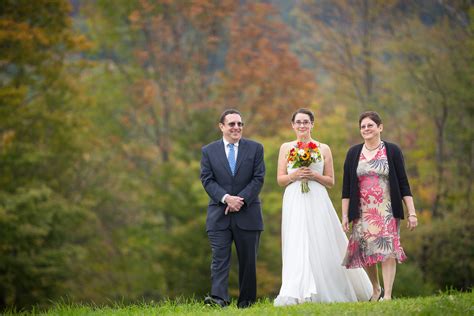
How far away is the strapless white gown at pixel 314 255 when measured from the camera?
9.71 m

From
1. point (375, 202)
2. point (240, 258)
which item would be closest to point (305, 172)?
point (375, 202)

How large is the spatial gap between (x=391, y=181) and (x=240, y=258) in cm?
207

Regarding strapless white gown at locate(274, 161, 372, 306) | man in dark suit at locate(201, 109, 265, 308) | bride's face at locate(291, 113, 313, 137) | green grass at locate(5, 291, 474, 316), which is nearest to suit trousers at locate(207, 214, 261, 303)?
man in dark suit at locate(201, 109, 265, 308)

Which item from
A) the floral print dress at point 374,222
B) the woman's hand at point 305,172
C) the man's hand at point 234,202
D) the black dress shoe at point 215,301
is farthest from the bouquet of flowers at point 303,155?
the black dress shoe at point 215,301

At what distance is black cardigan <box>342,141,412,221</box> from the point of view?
966 centimetres

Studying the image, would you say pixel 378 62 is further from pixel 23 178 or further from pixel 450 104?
pixel 23 178

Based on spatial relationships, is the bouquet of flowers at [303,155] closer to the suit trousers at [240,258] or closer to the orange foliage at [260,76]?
the suit trousers at [240,258]

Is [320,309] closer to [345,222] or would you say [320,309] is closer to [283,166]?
[345,222]

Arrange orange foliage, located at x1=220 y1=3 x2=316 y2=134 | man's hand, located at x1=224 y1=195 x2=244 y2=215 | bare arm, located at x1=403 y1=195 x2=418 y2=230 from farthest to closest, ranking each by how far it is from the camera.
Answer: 1. orange foliage, located at x1=220 y1=3 x2=316 y2=134
2. bare arm, located at x1=403 y1=195 x2=418 y2=230
3. man's hand, located at x1=224 y1=195 x2=244 y2=215

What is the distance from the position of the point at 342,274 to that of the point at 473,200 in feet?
59.2

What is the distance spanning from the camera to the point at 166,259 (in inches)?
1099

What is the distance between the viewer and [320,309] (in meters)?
8.38

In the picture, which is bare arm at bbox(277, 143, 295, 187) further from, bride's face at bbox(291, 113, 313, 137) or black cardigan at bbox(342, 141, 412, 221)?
black cardigan at bbox(342, 141, 412, 221)

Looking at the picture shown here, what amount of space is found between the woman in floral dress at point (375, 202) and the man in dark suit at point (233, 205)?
1160 mm
